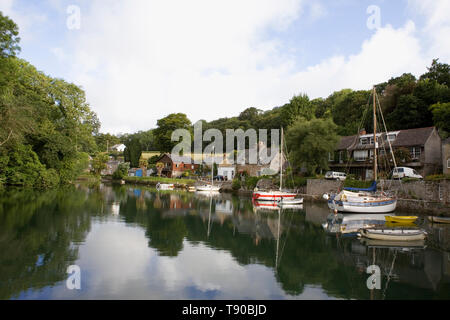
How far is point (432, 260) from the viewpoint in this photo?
13.6 meters

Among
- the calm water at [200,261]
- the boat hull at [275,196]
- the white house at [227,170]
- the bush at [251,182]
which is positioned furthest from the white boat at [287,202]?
the white house at [227,170]

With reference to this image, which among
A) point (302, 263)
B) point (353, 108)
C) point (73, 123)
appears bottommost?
point (302, 263)

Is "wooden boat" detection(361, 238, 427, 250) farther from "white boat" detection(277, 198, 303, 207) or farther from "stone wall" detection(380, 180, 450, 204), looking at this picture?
"white boat" detection(277, 198, 303, 207)

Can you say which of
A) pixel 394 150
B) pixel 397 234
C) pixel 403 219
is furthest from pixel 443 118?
pixel 397 234

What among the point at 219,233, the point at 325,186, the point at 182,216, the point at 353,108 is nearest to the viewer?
the point at 219,233

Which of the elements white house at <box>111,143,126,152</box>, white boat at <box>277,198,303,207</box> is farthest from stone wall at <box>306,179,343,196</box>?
white house at <box>111,143,126,152</box>

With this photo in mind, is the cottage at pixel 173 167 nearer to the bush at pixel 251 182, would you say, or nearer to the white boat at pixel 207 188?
the white boat at pixel 207 188

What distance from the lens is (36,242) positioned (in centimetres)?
1464

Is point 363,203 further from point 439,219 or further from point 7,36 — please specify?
point 7,36
